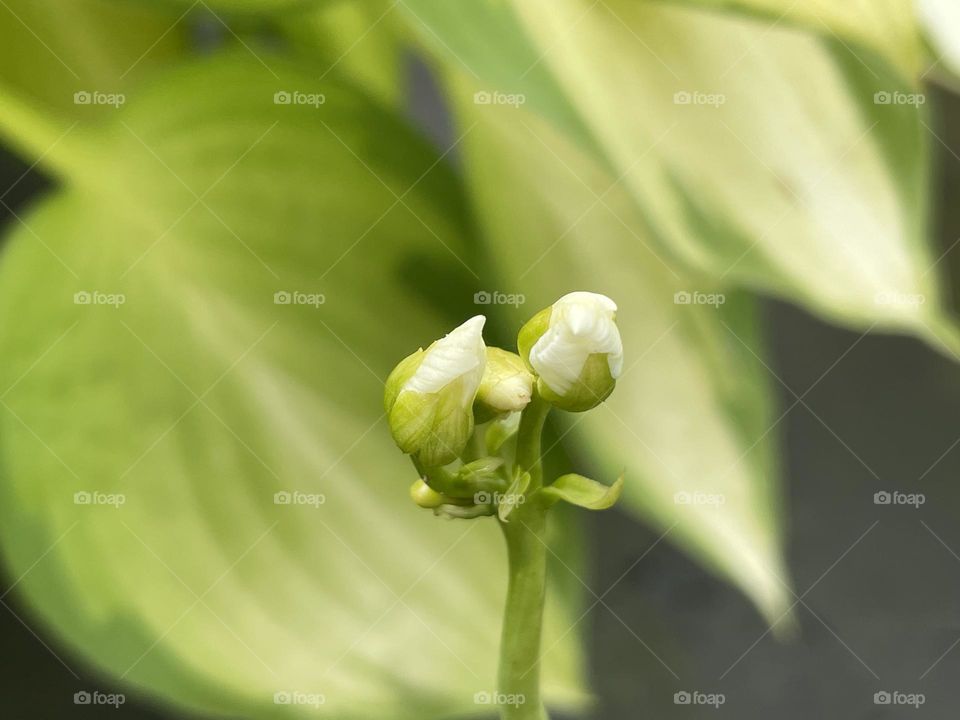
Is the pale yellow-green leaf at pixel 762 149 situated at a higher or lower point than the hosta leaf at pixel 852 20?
lower

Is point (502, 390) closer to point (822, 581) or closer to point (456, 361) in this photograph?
point (456, 361)

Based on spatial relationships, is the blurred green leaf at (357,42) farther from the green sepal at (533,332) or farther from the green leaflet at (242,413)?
the green sepal at (533,332)

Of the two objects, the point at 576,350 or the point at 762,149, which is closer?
the point at 576,350

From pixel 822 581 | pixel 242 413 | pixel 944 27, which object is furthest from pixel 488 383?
pixel 944 27

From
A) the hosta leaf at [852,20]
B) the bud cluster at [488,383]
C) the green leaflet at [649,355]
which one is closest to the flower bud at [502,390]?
the bud cluster at [488,383]

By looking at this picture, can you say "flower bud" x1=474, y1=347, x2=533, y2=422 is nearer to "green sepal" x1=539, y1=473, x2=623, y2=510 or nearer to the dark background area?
"green sepal" x1=539, y1=473, x2=623, y2=510
